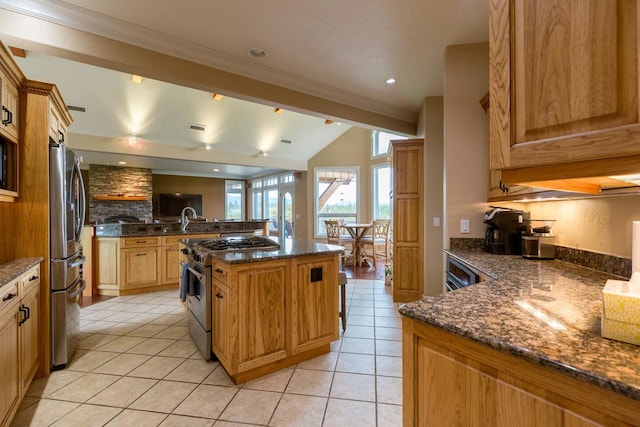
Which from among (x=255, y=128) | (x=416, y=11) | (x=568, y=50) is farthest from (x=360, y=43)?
(x=255, y=128)

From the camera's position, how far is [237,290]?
1908mm

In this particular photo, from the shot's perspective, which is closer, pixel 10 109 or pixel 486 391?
pixel 486 391

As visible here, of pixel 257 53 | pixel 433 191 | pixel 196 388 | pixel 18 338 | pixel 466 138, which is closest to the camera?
pixel 18 338

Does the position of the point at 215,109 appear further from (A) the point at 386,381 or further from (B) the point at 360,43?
(A) the point at 386,381

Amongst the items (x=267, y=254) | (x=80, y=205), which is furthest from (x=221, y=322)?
(x=80, y=205)

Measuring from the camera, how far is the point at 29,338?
5.90ft

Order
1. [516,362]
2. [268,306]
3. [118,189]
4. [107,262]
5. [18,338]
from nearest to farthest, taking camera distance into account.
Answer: [516,362], [18,338], [268,306], [107,262], [118,189]

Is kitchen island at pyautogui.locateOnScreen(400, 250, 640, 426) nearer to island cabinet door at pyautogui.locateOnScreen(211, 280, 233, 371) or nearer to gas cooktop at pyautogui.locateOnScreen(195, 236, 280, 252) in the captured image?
island cabinet door at pyautogui.locateOnScreen(211, 280, 233, 371)

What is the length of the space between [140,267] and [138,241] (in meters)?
0.38

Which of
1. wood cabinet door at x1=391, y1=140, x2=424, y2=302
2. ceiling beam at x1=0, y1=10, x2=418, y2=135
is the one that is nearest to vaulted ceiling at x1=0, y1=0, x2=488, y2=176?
ceiling beam at x1=0, y1=10, x2=418, y2=135

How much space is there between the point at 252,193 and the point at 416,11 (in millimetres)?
8803

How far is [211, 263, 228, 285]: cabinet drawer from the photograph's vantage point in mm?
1987

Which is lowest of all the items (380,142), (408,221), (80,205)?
(408,221)

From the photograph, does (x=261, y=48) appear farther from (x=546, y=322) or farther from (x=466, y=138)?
(x=546, y=322)
